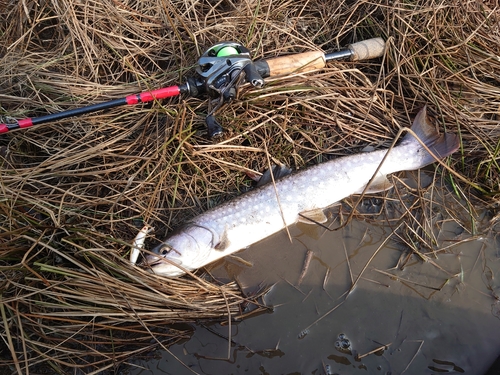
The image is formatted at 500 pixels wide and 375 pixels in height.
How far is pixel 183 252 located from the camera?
2.95m

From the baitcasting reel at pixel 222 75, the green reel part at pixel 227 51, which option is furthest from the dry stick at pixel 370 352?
the green reel part at pixel 227 51

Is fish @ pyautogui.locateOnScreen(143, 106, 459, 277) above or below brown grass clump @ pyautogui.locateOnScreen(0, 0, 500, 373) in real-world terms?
below

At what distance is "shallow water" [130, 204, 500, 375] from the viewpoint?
106 inches

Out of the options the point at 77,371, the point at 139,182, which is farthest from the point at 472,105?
the point at 77,371

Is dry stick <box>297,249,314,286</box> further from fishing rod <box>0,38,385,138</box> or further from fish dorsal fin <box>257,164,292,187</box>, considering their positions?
fishing rod <box>0,38,385,138</box>

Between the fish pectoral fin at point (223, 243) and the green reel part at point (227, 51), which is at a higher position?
the green reel part at point (227, 51)

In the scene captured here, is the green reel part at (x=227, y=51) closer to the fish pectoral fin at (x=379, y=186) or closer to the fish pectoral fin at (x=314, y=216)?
the fish pectoral fin at (x=314, y=216)

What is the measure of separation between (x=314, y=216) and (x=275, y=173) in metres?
0.54

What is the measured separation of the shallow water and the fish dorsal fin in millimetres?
498

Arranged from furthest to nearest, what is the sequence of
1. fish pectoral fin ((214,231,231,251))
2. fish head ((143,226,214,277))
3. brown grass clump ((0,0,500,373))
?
1. fish pectoral fin ((214,231,231,251))
2. fish head ((143,226,214,277))
3. brown grass clump ((0,0,500,373))

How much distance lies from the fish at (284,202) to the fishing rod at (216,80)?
0.71 meters

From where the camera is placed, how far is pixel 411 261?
10.1 feet

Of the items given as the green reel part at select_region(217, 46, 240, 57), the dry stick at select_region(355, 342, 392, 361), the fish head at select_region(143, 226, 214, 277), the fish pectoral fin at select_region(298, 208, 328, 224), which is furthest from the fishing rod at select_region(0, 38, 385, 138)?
the dry stick at select_region(355, 342, 392, 361)

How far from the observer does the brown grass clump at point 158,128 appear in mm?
2676
